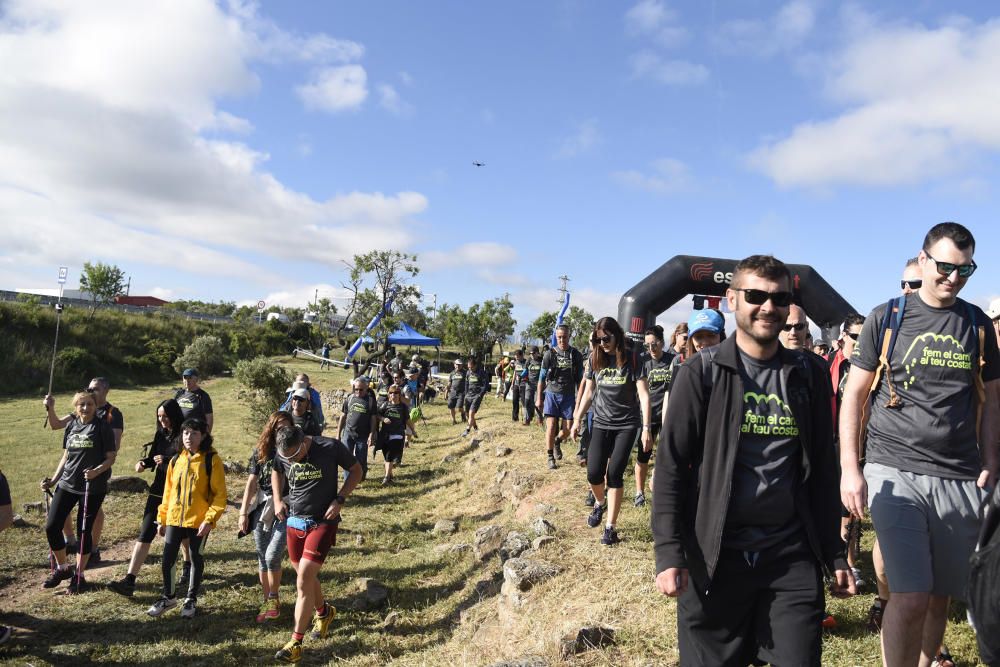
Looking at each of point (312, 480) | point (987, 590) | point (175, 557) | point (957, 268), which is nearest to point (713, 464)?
point (987, 590)

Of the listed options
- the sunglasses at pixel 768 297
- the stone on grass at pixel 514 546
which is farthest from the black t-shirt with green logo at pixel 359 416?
the sunglasses at pixel 768 297

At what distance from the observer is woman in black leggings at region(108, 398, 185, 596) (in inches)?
234

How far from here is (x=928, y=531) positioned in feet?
7.95

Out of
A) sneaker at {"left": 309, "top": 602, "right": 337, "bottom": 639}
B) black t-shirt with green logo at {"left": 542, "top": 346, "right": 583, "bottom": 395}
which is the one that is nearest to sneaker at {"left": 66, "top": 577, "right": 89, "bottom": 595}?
sneaker at {"left": 309, "top": 602, "right": 337, "bottom": 639}

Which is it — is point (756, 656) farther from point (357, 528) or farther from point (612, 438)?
point (357, 528)

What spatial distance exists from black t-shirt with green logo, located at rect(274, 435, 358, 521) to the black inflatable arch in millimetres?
9119

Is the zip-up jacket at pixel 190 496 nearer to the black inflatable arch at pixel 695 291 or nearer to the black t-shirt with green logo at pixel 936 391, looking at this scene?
the black t-shirt with green logo at pixel 936 391

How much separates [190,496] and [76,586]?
1.79 meters

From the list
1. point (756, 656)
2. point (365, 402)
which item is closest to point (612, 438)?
point (756, 656)

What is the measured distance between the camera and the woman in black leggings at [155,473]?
5.93m

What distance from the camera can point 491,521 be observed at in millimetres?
8039

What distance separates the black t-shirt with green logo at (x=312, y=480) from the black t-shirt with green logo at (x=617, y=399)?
2259 millimetres

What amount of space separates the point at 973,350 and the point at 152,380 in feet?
109

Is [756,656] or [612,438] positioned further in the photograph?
[612,438]
